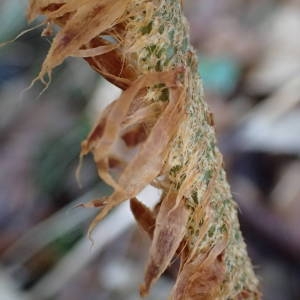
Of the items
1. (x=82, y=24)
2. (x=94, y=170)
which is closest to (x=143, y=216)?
(x=82, y=24)

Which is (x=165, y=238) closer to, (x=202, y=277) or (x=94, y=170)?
(x=202, y=277)

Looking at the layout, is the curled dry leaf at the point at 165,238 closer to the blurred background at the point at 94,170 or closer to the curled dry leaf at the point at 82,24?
the curled dry leaf at the point at 82,24

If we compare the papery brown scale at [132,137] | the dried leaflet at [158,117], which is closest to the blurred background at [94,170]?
the papery brown scale at [132,137]

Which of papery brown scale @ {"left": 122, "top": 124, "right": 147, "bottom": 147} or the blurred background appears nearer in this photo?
papery brown scale @ {"left": 122, "top": 124, "right": 147, "bottom": 147}

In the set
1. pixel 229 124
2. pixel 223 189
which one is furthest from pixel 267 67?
pixel 223 189

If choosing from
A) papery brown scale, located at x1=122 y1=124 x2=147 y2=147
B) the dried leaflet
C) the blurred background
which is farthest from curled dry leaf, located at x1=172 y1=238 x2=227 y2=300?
the blurred background

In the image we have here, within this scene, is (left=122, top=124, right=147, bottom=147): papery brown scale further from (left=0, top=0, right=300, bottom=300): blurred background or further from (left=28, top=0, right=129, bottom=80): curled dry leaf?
(left=0, top=0, right=300, bottom=300): blurred background

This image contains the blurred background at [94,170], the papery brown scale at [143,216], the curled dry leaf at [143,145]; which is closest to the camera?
the curled dry leaf at [143,145]
